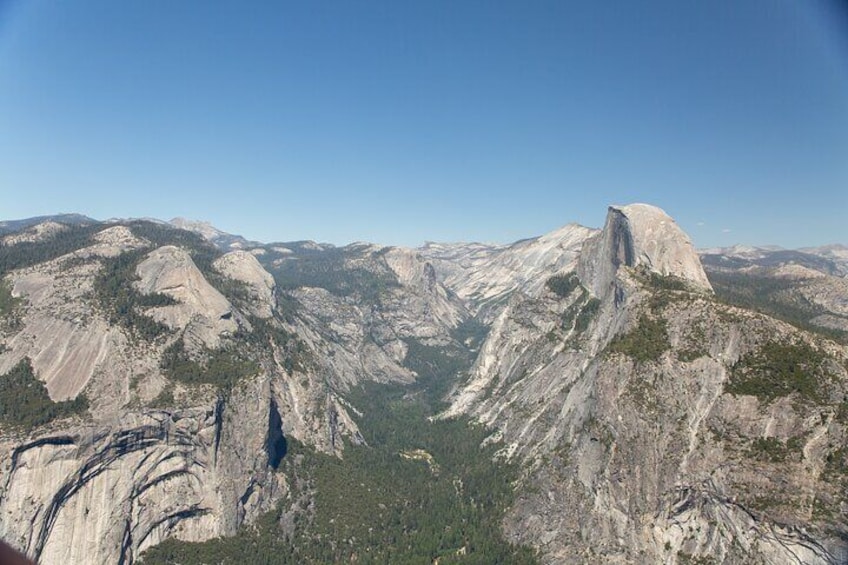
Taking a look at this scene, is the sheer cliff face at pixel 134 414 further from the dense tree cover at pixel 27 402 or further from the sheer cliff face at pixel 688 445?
the sheer cliff face at pixel 688 445

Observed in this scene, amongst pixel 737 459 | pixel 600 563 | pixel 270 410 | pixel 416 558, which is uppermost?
pixel 737 459

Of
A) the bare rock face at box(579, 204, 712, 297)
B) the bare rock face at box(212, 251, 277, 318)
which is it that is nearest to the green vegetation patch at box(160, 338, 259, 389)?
the bare rock face at box(212, 251, 277, 318)

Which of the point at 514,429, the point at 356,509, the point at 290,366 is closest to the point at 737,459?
the point at 514,429

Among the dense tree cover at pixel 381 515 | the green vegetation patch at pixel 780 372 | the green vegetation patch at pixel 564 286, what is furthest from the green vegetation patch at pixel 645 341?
the green vegetation patch at pixel 564 286

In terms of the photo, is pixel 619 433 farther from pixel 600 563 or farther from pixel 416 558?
pixel 416 558

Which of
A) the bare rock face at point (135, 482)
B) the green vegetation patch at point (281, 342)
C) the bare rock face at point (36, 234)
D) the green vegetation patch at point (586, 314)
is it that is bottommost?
the bare rock face at point (135, 482)

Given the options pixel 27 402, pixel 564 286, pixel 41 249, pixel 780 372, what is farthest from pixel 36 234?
pixel 780 372

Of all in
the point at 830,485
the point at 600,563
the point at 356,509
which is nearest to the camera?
the point at 830,485
